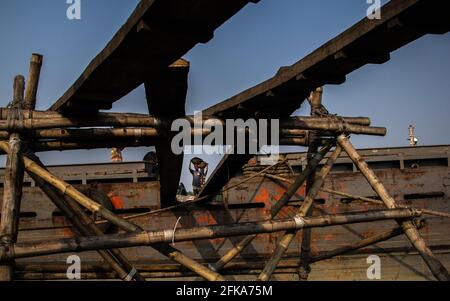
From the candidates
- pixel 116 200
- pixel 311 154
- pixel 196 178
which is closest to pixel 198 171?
pixel 196 178

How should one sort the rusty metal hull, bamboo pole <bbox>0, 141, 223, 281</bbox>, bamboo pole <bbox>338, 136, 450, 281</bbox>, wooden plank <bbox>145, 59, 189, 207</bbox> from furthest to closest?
the rusty metal hull → bamboo pole <bbox>338, 136, 450, 281</bbox> → bamboo pole <bbox>0, 141, 223, 281</bbox> → wooden plank <bbox>145, 59, 189, 207</bbox>

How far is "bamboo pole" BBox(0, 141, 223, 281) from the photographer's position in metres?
4.96

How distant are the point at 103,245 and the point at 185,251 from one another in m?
4.79

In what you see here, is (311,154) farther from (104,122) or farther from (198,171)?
(198,171)

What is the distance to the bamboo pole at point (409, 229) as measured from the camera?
546cm

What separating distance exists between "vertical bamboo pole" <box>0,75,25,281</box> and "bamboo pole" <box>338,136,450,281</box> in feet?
12.9

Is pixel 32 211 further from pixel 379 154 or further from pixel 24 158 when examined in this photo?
pixel 379 154

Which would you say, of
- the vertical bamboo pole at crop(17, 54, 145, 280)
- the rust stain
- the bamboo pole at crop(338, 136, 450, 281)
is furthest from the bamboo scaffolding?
the rust stain

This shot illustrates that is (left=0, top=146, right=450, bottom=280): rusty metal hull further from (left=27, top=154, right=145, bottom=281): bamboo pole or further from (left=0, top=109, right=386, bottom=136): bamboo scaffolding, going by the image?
(left=0, top=109, right=386, bottom=136): bamboo scaffolding

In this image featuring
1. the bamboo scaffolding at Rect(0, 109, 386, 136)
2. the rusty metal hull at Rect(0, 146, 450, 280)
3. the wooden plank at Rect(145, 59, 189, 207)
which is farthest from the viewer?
the rusty metal hull at Rect(0, 146, 450, 280)

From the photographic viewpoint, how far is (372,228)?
968cm

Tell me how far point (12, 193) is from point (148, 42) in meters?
2.38

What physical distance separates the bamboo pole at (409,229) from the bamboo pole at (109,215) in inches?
93.7

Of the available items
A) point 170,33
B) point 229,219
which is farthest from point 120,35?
point 229,219
